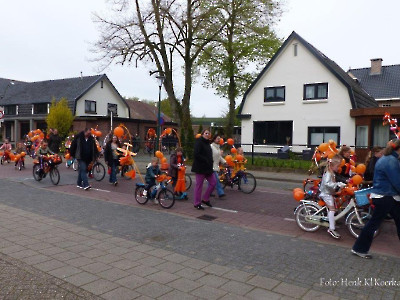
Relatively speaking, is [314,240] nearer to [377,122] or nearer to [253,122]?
[377,122]

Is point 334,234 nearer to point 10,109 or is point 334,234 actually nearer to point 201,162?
point 201,162

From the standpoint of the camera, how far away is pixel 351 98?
72.4 ft

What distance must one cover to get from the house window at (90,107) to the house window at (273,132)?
22.3 m

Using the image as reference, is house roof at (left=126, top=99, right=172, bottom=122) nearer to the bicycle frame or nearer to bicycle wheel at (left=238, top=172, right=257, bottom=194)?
bicycle wheel at (left=238, top=172, right=257, bottom=194)

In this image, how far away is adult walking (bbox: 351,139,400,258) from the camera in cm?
473

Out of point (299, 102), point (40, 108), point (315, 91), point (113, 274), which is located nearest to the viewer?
point (113, 274)

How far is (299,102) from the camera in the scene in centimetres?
2447

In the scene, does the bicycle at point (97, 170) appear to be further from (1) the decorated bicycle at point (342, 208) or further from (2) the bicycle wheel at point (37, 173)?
(1) the decorated bicycle at point (342, 208)

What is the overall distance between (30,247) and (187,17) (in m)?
19.4

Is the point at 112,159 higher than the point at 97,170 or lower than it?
higher

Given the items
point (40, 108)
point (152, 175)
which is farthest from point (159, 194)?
point (40, 108)

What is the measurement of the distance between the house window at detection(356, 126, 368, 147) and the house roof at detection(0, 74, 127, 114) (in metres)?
28.9

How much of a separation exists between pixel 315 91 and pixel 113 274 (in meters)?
22.3

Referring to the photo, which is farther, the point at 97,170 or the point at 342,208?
the point at 97,170
